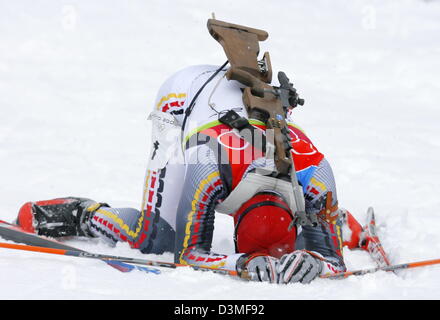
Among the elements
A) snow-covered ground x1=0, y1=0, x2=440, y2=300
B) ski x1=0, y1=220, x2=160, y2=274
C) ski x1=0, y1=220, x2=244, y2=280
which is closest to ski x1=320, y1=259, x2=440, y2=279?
snow-covered ground x1=0, y1=0, x2=440, y2=300

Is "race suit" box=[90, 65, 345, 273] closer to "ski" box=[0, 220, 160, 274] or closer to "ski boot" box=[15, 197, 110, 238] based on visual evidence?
"ski boot" box=[15, 197, 110, 238]

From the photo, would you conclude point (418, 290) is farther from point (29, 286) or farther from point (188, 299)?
point (29, 286)

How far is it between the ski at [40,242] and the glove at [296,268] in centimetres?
60

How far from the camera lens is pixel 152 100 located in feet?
27.6

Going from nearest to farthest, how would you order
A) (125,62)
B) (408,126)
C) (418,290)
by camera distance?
(418,290) < (408,126) < (125,62)

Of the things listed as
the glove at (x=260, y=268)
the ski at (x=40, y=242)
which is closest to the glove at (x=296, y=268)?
the glove at (x=260, y=268)

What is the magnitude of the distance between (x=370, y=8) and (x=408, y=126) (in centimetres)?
550

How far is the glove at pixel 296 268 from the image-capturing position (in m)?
3.05

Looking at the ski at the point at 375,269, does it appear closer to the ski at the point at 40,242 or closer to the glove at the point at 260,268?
the glove at the point at 260,268

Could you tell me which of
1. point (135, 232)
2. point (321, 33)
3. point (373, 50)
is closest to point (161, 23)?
point (321, 33)

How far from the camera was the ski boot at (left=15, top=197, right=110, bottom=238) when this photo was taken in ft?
13.9

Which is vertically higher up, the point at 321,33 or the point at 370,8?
the point at 370,8

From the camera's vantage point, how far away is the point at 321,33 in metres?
11.5
